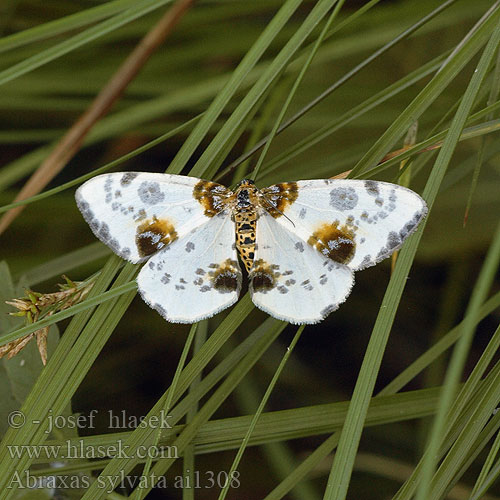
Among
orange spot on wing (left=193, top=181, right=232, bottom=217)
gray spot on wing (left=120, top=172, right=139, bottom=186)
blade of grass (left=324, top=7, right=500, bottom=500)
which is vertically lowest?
blade of grass (left=324, top=7, right=500, bottom=500)

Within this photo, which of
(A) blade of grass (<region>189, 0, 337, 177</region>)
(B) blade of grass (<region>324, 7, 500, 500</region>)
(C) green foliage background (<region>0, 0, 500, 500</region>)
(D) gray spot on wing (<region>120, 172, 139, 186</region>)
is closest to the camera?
(B) blade of grass (<region>324, 7, 500, 500</region>)

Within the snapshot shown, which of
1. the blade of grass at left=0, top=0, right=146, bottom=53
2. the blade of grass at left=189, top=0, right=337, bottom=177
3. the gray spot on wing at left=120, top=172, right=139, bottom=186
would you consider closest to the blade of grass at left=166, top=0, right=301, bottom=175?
the blade of grass at left=189, top=0, right=337, bottom=177

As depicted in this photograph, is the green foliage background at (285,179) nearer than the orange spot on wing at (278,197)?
No

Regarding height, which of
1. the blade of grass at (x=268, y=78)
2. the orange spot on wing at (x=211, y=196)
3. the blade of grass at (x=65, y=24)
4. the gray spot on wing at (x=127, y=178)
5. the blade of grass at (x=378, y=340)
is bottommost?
the blade of grass at (x=378, y=340)

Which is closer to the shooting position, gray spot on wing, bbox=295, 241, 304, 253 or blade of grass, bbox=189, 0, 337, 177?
blade of grass, bbox=189, 0, 337, 177

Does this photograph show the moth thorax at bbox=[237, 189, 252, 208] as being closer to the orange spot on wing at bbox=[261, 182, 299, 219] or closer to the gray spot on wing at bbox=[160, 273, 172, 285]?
the orange spot on wing at bbox=[261, 182, 299, 219]

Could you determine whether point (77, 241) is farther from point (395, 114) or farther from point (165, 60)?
point (395, 114)

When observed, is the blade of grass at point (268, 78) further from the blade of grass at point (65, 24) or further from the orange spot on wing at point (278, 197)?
the blade of grass at point (65, 24)

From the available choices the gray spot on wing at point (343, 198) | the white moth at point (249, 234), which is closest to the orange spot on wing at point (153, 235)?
the white moth at point (249, 234)

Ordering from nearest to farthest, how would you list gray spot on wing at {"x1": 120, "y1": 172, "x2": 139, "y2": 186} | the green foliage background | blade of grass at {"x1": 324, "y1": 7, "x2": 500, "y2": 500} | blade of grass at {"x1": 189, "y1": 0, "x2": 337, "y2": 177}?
blade of grass at {"x1": 324, "y1": 7, "x2": 500, "y2": 500} → blade of grass at {"x1": 189, "y1": 0, "x2": 337, "y2": 177} → gray spot on wing at {"x1": 120, "y1": 172, "x2": 139, "y2": 186} → the green foliage background

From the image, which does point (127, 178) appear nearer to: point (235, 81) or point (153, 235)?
point (153, 235)

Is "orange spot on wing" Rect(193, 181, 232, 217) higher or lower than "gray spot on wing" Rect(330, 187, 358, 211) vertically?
higher
